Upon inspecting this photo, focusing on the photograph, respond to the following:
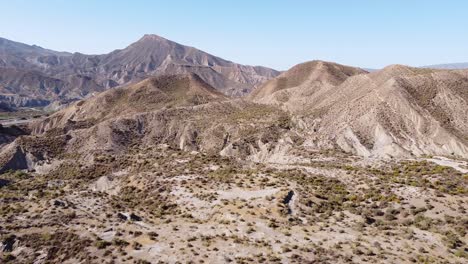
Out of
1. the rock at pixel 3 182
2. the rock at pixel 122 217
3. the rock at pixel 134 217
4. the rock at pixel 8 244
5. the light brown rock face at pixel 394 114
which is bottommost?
the rock at pixel 3 182

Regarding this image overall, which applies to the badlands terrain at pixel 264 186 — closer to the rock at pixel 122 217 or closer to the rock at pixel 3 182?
the rock at pixel 3 182

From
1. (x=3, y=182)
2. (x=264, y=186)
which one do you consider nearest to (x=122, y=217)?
(x=264, y=186)

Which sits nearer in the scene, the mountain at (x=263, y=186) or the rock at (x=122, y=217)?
the mountain at (x=263, y=186)

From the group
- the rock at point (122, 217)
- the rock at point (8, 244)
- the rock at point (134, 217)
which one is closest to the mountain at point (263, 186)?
the rock at point (8, 244)

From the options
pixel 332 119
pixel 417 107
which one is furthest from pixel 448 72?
pixel 332 119

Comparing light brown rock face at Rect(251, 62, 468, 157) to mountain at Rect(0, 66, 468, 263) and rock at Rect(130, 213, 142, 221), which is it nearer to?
Answer: mountain at Rect(0, 66, 468, 263)

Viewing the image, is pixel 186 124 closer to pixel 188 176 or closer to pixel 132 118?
pixel 132 118

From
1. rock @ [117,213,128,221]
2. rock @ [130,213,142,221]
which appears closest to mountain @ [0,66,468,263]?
rock @ [117,213,128,221]
